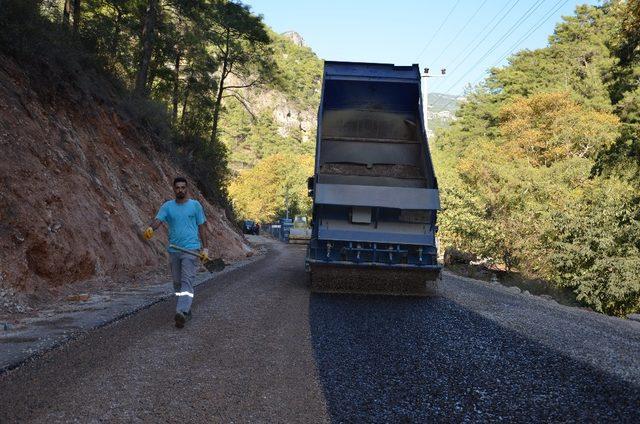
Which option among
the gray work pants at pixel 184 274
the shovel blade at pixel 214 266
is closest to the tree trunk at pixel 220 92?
the shovel blade at pixel 214 266

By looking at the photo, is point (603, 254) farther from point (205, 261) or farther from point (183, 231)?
point (183, 231)

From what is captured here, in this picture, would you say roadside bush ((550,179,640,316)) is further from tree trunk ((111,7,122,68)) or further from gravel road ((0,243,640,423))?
tree trunk ((111,7,122,68))

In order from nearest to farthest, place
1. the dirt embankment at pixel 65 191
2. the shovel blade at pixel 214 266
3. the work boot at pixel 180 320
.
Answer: the work boot at pixel 180 320
the shovel blade at pixel 214 266
the dirt embankment at pixel 65 191

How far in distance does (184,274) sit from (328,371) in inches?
106

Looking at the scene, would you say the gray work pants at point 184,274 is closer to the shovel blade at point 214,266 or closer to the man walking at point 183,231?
the man walking at point 183,231

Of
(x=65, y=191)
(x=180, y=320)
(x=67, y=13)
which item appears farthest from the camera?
(x=67, y=13)

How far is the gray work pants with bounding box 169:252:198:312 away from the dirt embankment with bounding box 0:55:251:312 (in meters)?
2.09

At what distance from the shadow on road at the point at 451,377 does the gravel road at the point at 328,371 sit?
0.02 m

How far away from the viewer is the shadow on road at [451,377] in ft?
11.5

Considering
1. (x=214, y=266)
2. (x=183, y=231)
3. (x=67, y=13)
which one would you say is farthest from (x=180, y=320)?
(x=67, y=13)

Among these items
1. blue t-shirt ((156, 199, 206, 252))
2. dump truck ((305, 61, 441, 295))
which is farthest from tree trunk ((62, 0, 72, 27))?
blue t-shirt ((156, 199, 206, 252))

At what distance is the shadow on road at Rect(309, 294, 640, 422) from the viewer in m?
3.50

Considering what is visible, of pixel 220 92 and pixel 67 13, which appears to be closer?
pixel 67 13

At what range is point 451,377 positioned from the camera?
14.0ft
